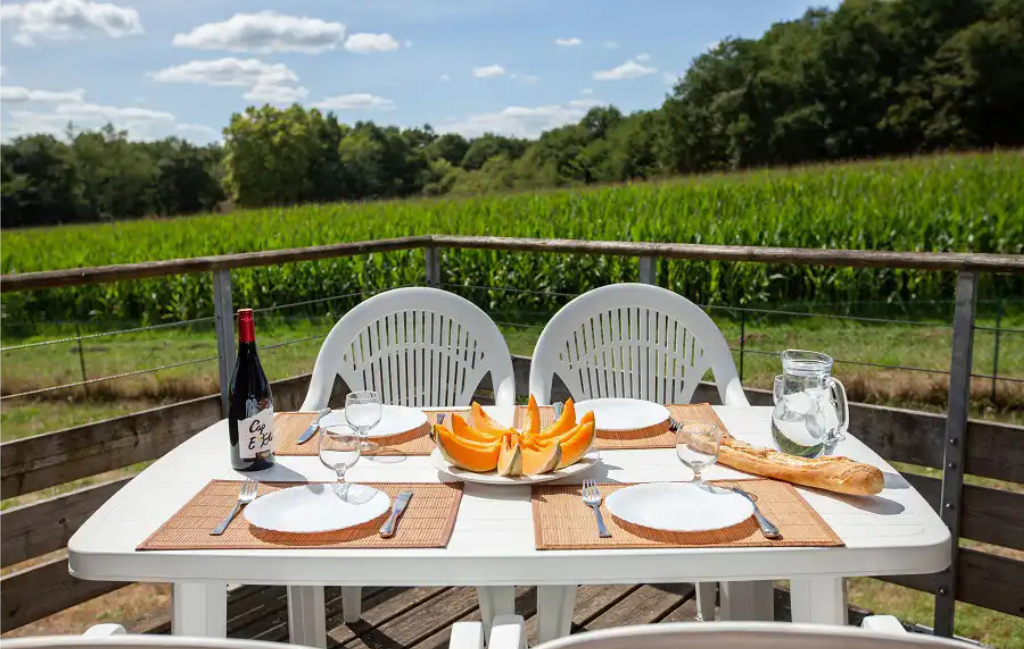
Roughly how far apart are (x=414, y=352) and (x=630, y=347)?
61 cm

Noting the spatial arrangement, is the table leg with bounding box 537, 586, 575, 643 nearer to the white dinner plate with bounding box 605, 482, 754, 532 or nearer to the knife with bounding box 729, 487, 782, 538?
the white dinner plate with bounding box 605, 482, 754, 532

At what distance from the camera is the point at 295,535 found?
1148mm

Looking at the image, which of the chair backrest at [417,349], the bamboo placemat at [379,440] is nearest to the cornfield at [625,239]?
the chair backrest at [417,349]

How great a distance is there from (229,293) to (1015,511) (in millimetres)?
2235

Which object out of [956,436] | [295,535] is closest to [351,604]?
[295,535]

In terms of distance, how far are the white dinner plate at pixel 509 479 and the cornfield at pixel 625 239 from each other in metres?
5.21

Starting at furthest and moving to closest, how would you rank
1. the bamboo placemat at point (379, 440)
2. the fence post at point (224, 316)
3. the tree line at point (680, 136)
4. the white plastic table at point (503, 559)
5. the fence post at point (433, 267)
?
the tree line at point (680, 136) < the fence post at point (433, 267) < the fence post at point (224, 316) < the bamboo placemat at point (379, 440) < the white plastic table at point (503, 559)

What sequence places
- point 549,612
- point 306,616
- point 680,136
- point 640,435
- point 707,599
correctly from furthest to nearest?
point 680,136, point 707,599, point 306,616, point 640,435, point 549,612

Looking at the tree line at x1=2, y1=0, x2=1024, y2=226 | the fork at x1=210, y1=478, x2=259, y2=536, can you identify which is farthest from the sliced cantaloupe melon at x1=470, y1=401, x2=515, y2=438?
the tree line at x1=2, y1=0, x2=1024, y2=226

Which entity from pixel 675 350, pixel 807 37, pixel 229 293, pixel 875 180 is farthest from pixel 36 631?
pixel 807 37

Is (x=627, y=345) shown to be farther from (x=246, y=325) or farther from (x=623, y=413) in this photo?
(x=246, y=325)

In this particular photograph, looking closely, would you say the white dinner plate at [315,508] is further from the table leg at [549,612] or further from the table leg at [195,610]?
the table leg at [549,612]

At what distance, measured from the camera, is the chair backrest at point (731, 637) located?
0.56m

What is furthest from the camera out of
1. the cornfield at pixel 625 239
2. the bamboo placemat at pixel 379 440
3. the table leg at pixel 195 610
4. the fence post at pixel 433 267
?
the cornfield at pixel 625 239
